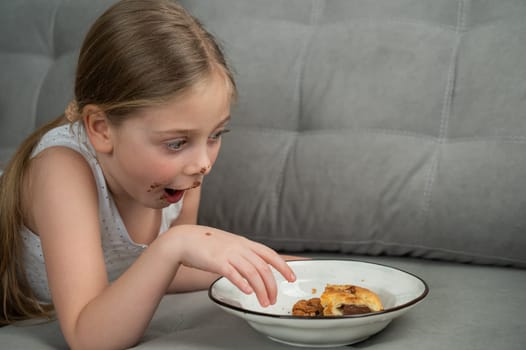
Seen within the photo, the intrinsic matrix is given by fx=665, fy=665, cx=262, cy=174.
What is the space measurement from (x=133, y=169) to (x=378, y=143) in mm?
484

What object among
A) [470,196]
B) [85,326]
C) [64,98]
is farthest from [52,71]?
[470,196]

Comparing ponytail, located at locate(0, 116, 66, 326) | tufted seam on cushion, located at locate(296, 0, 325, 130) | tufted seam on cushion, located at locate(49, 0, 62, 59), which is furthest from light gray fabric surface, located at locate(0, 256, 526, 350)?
tufted seam on cushion, located at locate(49, 0, 62, 59)

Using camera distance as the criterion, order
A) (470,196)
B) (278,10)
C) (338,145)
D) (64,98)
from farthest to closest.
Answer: (64,98), (278,10), (338,145), (470,196)

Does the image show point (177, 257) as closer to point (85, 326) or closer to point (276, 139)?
point (85, 326)

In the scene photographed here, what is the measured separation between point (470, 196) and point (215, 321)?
517 mm

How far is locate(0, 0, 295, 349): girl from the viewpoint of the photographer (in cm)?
95

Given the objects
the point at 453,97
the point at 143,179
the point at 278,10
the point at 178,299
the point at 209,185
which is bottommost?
the point at 178,299

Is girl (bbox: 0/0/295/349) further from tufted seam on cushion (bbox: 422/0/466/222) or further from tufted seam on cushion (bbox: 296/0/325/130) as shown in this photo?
tufted seam on cushion (bbox: 422/0/466/222)

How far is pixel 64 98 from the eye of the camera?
1.57 metres

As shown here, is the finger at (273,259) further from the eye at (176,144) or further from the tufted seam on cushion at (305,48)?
the tufted seam on cushion at (305,48)

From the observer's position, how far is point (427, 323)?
3.08 feet

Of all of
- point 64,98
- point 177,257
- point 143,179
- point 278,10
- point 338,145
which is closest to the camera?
point 177,257

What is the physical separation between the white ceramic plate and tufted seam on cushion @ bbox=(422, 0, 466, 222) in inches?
10.5

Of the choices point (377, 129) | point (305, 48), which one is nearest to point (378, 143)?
point (377, 129)
